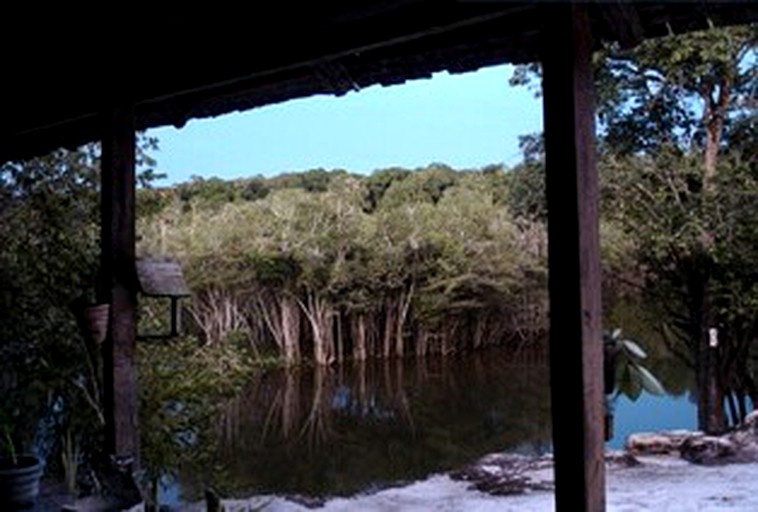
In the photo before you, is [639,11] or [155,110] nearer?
[639,11]

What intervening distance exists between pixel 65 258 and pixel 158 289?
1826mm

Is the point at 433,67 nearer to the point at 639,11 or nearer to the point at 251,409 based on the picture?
the point at 639,11

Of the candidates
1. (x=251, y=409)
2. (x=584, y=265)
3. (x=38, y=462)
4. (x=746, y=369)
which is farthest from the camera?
(x=251, y=409)

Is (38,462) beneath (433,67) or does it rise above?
beneath

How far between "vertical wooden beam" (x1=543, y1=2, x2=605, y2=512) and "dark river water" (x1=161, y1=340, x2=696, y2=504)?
493 centimetres

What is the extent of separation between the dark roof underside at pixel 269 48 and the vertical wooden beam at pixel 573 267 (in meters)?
0.08

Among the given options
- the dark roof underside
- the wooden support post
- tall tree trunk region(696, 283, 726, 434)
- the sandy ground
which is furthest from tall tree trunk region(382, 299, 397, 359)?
the wooden support post

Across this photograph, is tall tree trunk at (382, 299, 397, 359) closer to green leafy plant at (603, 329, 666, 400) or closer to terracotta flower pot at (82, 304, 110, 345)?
terracotta flower pot at (82, 304, 110, 345)

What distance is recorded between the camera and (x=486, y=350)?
12500mm

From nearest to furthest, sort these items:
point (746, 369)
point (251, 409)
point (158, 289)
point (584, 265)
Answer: point (584, 265)
point (158, 289)
point (746, 369)
point (251, 409)

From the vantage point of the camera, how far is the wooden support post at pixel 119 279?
2617 mm

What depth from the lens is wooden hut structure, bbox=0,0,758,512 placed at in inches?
64.2

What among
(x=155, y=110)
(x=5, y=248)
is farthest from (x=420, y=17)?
(x=5, y=248)

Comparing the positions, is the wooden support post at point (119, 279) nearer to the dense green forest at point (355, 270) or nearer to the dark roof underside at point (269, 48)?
the dark roof underside at point (269, 48)
